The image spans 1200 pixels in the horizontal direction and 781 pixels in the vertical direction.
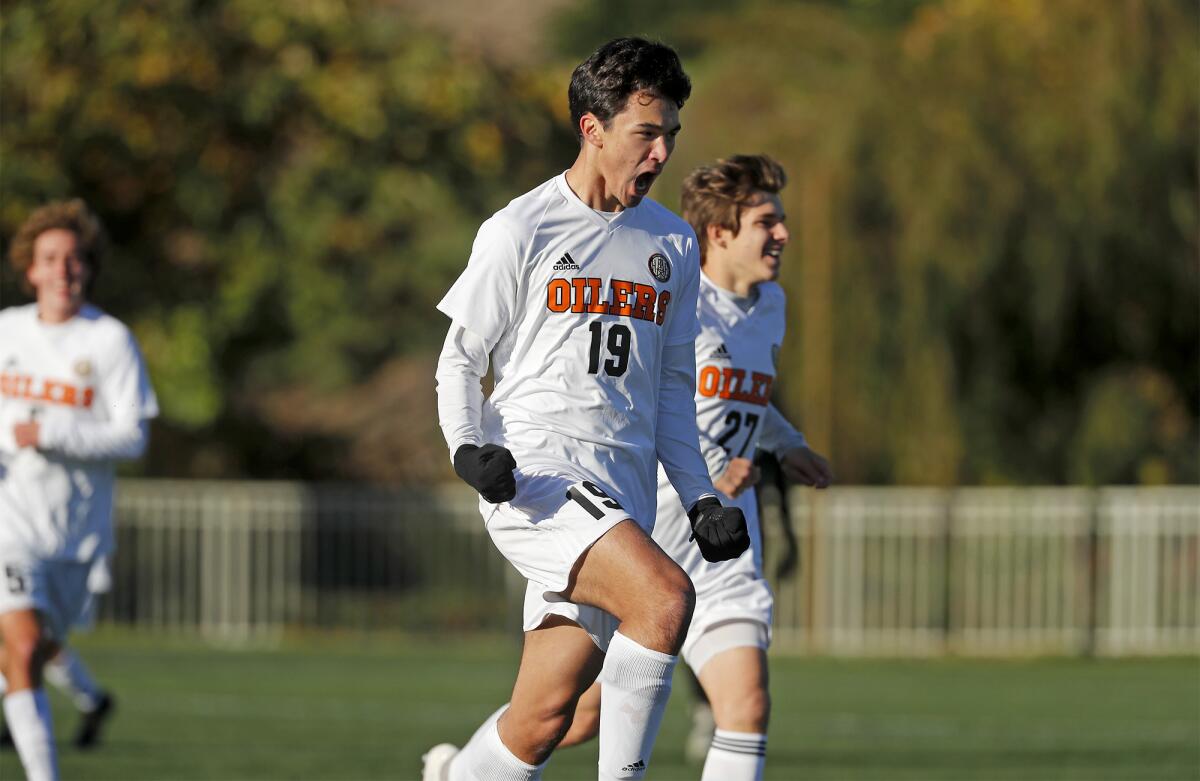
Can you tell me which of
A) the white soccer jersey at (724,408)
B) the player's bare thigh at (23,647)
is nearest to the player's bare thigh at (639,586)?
the white soccer jersey at (724,408)

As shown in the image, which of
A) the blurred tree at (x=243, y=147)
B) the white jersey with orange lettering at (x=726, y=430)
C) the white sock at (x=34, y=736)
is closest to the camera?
the white jersey with orange lettering at (x=726, y=430)

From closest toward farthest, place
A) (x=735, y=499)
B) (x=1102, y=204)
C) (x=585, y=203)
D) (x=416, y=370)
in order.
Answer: (x=585, y=203)
(x=735, y=499)
(x=1102, y=204)
(x=416, y=370)

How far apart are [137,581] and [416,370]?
16.6m

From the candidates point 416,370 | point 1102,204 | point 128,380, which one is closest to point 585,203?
point 128,380

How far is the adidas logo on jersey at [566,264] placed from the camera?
551 cm

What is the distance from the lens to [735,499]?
276 inches

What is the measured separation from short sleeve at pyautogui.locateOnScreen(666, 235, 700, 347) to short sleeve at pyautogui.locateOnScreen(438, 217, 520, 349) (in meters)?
0.50

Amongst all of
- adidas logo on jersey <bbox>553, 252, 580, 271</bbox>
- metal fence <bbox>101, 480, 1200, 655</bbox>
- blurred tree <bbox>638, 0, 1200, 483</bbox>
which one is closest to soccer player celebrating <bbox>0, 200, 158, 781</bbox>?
adidas logo on jersey <bbox>553, 252, 580, 271</bbox>

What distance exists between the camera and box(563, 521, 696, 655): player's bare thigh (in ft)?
17.3

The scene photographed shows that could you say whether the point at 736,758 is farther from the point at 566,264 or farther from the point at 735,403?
the point at 566,264

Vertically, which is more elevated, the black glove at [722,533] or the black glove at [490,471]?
the black glove at [490,471]

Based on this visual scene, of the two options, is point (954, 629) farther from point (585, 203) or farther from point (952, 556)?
point (585, 203)

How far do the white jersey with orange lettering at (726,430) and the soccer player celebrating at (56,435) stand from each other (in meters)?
2.05

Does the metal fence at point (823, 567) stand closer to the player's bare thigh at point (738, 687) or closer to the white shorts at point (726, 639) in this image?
the white shorts at point (726, 639)
